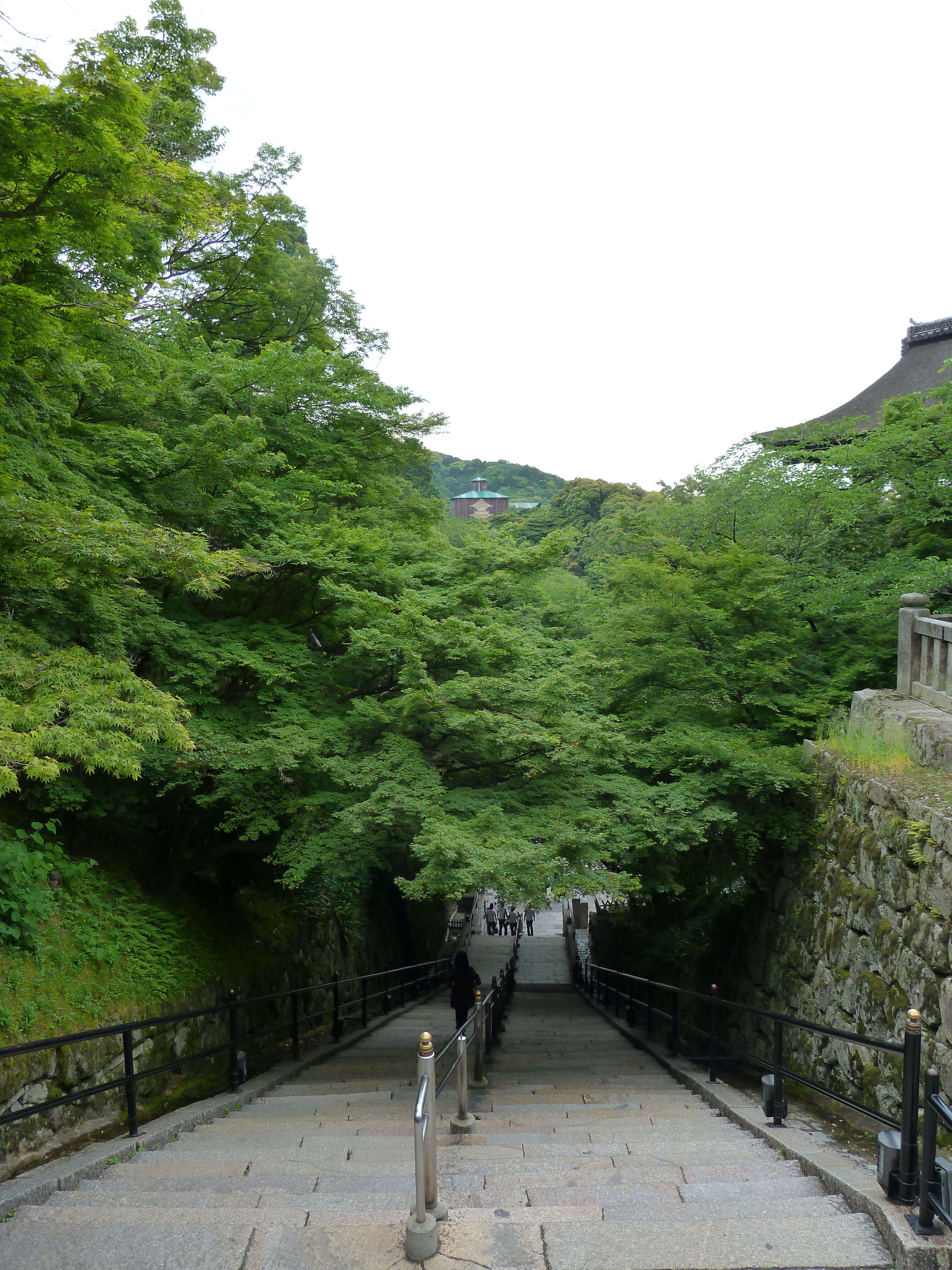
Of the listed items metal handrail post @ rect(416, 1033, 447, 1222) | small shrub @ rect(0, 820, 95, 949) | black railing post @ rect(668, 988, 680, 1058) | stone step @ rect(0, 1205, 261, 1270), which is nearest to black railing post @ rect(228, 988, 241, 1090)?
small shrub @ rect(0, 820, 95, 949)

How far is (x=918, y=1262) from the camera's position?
10.1ft

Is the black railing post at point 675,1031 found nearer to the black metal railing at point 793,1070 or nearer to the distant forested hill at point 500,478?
the black metal railing at point 793,1070

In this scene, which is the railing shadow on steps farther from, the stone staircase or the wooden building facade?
the wooden building facade

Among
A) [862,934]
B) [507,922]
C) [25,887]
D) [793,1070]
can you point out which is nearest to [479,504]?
[507,922]

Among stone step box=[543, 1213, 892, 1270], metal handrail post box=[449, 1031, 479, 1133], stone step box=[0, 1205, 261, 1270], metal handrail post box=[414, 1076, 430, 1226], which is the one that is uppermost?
metal handrail post box=[414, 1076, 430, 1226]

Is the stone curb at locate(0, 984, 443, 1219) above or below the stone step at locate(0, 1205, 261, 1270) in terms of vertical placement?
below

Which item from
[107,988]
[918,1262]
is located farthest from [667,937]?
[918,1262]

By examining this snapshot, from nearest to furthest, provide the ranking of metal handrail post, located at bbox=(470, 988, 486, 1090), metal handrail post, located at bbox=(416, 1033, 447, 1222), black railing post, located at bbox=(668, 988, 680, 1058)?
metal handrail post, located at bbox=(416, 1033, 447, 1222), metal handrail post, located at bbox=(470, 988, 486, 1090), black railing post, located at bbox=(668, 988, 680, 1058)

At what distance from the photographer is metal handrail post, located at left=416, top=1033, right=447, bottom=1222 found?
3.47 m

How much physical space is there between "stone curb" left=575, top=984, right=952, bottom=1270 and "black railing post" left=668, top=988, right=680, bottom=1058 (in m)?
1.02

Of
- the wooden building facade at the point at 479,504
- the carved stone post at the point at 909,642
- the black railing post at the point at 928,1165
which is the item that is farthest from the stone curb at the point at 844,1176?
the wooden building facade at the point at 479,504

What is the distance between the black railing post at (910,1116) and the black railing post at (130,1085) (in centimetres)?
464

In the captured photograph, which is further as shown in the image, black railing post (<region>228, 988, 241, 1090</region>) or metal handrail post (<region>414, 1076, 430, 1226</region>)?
black railing post (<region>228, 988, 241, 1090</region>)

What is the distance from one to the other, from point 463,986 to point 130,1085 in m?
4.26
